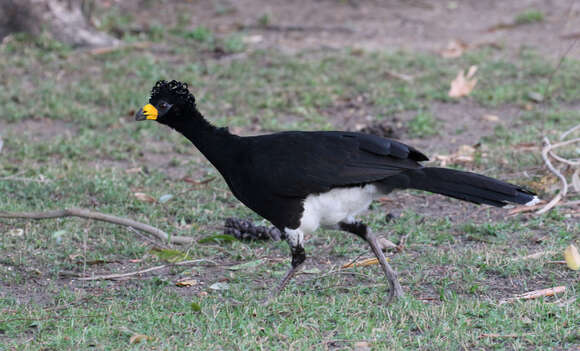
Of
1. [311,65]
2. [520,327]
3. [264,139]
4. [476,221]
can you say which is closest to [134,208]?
[264,139]

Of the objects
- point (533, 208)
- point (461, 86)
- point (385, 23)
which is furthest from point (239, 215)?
point (385, 23)

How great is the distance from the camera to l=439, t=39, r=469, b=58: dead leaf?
34.8 ft

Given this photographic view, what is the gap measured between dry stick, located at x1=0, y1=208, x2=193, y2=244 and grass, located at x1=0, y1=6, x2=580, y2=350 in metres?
0.17

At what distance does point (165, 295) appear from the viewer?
195 inches

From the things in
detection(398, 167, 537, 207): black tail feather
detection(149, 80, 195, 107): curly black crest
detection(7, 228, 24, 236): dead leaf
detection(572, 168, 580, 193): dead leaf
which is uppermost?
detection(149, 80, 195, 107): curly black crest

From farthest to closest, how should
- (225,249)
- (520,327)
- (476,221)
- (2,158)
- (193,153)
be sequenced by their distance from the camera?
(193,153), (2,158), (476,221), (225,249), (520,327)

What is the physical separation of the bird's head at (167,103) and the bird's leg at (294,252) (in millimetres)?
994

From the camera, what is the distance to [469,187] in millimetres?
4543

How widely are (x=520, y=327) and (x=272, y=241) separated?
7.68ft

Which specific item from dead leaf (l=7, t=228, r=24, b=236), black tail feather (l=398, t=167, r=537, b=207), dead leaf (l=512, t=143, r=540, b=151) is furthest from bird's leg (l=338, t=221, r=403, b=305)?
dead leaf (l=512, t=143, r=540, b=151)

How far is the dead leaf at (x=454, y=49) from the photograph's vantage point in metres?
10.6

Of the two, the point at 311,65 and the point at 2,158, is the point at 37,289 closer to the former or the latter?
the point at 2,158

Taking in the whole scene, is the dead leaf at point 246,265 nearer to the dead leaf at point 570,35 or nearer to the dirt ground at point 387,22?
the dirt ground at point 387,22

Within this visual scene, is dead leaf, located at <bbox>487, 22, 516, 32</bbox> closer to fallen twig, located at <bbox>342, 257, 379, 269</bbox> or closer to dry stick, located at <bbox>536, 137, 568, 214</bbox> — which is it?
dry stick, located at <bbox>536, 137, 568, 214</bbox>
